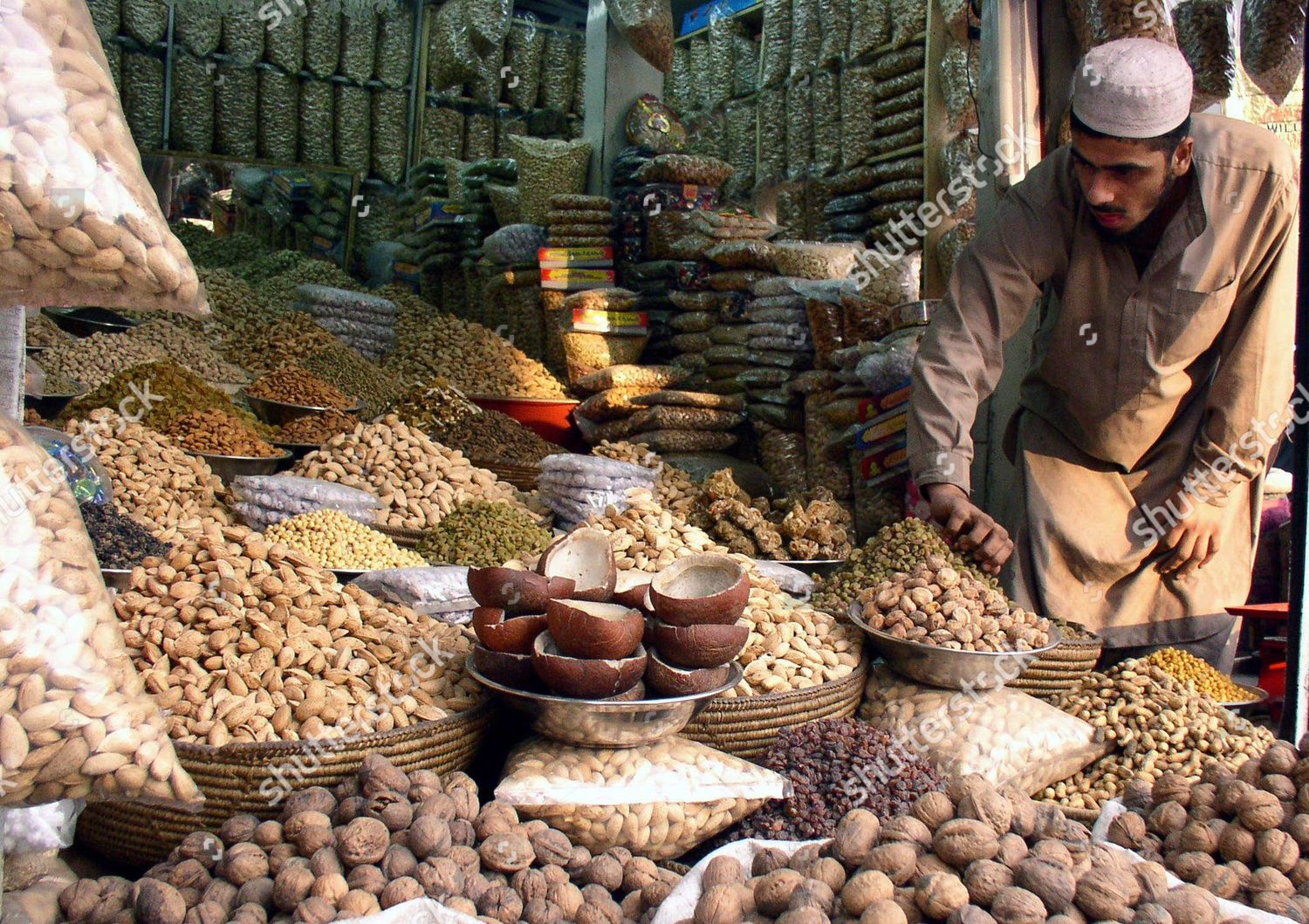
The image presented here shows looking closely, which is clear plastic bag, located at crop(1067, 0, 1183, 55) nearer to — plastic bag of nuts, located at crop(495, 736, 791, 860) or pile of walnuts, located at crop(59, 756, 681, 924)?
plastic bag of nuts, located at crop(495, 736, 791, 860)

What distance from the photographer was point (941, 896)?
1.08 metres

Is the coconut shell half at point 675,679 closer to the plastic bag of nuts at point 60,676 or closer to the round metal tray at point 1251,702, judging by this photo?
the plastic bag of nuts at point 60,676

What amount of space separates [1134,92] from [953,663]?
105 centimetres

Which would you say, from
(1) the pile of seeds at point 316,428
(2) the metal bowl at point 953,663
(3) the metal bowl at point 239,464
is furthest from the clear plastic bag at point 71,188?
(1) the pile of seeds at point 316,428

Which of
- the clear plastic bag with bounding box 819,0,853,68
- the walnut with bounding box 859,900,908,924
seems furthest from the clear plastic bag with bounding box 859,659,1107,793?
the clear plastic bag with bounding box 819,0,853,68

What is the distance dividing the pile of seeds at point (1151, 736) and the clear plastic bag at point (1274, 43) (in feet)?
5.07

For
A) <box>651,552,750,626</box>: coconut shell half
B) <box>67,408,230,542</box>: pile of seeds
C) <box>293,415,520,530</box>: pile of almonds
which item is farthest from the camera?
Answer: <box>293,415,520,530</box>: pile of almonds

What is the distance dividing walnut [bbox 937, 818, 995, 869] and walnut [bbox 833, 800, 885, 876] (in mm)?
73

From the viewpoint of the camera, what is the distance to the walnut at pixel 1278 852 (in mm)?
1234

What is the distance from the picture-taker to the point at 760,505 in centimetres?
298

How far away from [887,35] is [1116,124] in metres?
2.53

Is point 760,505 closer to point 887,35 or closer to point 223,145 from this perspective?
point 887,35

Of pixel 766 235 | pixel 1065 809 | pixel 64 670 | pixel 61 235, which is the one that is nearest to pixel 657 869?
pixel 1065 809

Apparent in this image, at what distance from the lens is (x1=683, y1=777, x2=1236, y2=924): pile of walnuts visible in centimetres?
108
